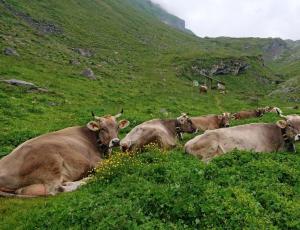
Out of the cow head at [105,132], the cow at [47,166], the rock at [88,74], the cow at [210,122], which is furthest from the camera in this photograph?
the rock at [88,74]

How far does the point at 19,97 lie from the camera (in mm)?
31703

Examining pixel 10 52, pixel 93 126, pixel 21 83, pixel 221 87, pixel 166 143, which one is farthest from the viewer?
pixel 221 87

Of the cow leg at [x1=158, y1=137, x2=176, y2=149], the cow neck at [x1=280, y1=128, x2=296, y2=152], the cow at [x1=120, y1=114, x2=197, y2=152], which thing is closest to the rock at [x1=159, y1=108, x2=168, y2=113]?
the cow at [x1=120, y1=114, x2=197, y2=152]

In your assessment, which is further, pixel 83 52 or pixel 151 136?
pixel 83 52

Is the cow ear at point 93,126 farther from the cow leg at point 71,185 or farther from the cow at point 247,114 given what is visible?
the cow at point 247,114

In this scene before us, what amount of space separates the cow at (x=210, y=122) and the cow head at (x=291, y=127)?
8.22 meters

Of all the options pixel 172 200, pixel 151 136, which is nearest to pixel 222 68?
pixel 151 136

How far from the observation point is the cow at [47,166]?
1338 cm

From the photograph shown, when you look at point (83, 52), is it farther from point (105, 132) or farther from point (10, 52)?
point (105, 132)

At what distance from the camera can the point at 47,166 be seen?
13.8 metres

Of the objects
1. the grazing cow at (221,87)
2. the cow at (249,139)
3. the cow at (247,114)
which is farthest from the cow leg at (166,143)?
the grazing cow at (221,87)

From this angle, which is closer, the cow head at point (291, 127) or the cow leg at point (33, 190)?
the cow leg at point (33, 190)

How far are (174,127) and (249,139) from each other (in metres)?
4.81

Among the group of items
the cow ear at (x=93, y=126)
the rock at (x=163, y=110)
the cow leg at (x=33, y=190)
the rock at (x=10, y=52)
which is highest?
the cow ear at (x=93, y=126)
